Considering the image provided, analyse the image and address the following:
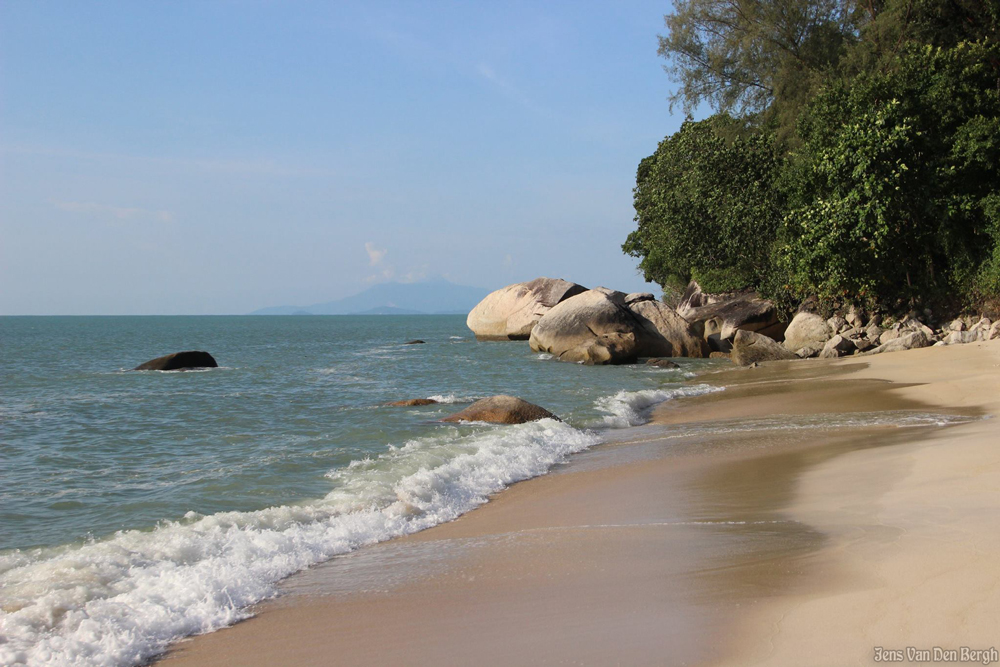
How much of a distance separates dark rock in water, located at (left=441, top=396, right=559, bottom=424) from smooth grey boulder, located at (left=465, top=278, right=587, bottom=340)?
22.9 metres

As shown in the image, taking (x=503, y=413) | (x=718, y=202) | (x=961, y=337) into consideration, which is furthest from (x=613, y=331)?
(x=503, y=413)

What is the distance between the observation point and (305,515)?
23.5ft

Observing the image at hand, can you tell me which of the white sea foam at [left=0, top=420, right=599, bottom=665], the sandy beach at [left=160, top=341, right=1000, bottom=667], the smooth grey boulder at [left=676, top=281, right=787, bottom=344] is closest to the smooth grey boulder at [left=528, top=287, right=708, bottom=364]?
the smooth grey boulder at [left=676, top=281, right=787, bottom=344]

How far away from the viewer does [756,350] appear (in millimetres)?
23266

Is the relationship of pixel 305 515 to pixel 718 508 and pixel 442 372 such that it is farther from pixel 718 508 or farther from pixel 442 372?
pixel 442 372

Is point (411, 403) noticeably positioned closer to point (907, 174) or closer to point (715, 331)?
point (907, 174)

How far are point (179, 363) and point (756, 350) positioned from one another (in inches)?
758

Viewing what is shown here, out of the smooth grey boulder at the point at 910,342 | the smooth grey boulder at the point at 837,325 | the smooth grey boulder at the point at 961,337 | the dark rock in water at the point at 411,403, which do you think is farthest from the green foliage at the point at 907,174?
the dark rock in water at the point at 411,403

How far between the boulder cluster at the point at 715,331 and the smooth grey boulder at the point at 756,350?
3 centimetres

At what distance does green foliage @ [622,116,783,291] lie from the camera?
88.9 feet

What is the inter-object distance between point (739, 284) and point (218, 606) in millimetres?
26371

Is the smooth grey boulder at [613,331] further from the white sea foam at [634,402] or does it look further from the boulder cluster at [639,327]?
the white sea foam at [634,402]

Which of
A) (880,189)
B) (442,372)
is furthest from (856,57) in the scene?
(442,372)

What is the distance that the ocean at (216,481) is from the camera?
4.86 m
